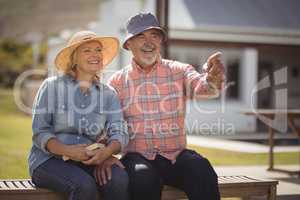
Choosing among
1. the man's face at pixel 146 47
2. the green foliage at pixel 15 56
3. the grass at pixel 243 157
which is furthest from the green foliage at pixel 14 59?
the man's face at pixel 146 47

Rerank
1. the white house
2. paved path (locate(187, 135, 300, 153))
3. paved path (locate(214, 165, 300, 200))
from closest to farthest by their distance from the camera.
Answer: paved path (locate(214, 165, 300, 200)), paved path (locate(187, 135, 300, 153)), the white house

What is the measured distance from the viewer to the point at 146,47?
4.64 m

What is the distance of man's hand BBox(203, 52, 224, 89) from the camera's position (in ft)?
13.6

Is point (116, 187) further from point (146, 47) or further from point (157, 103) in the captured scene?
point (146, 47)

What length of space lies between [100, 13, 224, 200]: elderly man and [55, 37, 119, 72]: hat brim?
12 cm

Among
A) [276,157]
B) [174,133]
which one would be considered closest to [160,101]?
[174,133]

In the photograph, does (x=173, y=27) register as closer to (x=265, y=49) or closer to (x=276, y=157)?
(x=265, y=49)

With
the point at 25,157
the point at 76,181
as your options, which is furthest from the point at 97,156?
the point at 25,157

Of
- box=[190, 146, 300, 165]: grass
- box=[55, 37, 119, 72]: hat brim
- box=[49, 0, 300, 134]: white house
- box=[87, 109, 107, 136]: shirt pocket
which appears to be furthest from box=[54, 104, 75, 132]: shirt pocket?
box=[49, 0, 300, 134]: white house

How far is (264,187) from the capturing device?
15.5 feet

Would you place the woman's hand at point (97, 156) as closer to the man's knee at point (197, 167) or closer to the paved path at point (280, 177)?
the man's knee at point (197, 167)

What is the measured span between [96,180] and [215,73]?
1.07m

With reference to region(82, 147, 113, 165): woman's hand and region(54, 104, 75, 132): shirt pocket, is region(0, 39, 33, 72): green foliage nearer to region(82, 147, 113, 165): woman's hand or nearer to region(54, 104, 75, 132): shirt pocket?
region(54, 104, 75, 132): shirt pocket

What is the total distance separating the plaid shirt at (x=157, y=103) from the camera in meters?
4.54
